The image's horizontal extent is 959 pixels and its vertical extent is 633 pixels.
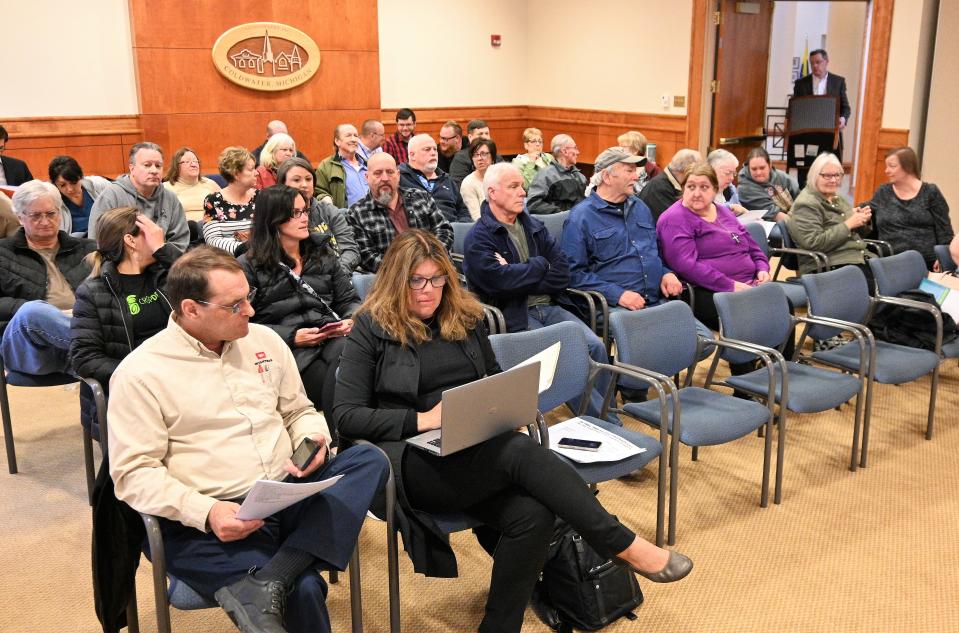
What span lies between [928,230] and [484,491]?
4160 millimetres

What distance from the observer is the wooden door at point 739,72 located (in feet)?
28.7

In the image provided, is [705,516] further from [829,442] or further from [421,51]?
[421,51]

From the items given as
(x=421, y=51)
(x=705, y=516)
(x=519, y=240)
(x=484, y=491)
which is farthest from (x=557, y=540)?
(x=421, y=51)

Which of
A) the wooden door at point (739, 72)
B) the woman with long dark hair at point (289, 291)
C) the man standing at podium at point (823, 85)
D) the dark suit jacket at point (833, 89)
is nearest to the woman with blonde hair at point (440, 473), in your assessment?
the woman with long dark hair at point (289, 291)

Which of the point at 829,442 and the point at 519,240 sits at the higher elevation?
the point at 519,240

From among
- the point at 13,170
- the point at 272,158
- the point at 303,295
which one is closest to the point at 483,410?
the point at 303,295

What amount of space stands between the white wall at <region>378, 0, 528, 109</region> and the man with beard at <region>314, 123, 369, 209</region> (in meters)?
3.46

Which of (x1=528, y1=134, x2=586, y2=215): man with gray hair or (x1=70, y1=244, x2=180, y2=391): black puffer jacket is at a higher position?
(x1=528, y1=134, x2=586, y2=215): man with gray hair

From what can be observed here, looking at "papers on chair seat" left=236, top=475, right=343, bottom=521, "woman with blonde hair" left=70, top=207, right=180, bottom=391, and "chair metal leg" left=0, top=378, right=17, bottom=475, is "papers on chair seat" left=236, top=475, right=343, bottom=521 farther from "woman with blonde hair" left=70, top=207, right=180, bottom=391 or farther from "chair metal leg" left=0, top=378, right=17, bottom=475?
"chair metal leg" left=0, top=378, right=17, bottom=475

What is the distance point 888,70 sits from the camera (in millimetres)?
7418

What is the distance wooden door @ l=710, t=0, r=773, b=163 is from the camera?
28.7 feet

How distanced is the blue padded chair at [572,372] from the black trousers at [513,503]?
0.48 meters

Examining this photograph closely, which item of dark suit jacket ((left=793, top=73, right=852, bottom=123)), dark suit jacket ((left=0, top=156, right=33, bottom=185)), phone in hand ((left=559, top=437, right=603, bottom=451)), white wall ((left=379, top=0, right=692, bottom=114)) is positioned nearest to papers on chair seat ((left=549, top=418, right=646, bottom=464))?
phone in hand ((left=559, top=437, right=603, bottom=451))

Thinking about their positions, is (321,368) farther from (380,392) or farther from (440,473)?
A: (440,473)
